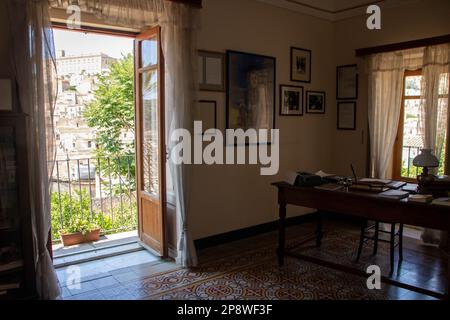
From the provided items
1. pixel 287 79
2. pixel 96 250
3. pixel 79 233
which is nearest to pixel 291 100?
pixel 287 79

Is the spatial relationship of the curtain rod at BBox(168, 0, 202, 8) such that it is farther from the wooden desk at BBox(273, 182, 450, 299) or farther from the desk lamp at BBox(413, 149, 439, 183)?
the desk lamp at BBox(413, 149, 439, 183)

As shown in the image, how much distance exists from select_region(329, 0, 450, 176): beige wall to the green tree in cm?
320

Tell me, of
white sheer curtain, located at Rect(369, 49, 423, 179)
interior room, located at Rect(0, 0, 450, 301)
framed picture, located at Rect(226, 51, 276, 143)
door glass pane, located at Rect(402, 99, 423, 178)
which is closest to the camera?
interior room, located at Rect(0, 0, 450, 301)

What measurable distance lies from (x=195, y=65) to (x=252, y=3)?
1.39 metres

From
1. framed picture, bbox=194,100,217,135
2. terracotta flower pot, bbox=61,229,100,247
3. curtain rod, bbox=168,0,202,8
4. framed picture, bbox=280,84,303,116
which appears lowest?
terracotta flower pot, bbox=61,229,100,247

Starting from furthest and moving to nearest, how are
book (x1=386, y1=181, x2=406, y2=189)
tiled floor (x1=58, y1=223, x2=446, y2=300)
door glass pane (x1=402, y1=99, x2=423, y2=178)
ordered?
door glass pane (x1=402, y1=99, x2=423, y2=178)
book (x1=386, y1=181, x2=406, y2=189)
tiled floor (x1=58, y1=223, x2=446, y2=300)

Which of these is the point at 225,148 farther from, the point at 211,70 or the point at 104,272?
the point at 104,272

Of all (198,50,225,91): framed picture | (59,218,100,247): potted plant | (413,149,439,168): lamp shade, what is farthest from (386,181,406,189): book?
(59,218,100,247): potted plant

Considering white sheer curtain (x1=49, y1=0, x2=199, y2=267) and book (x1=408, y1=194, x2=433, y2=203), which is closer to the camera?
book (x1=408, y1=194, x2=433, y2=203)

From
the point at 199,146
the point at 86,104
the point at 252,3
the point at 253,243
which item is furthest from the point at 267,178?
the point at 86,104

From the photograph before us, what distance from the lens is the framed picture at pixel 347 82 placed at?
5090 millimetres

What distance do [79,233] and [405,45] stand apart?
14.7 feet

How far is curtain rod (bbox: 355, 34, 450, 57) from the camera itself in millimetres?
4095

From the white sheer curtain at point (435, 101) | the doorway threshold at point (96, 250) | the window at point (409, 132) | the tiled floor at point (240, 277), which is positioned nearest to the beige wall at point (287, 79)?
the white sheer curtain at point (435, 101)
